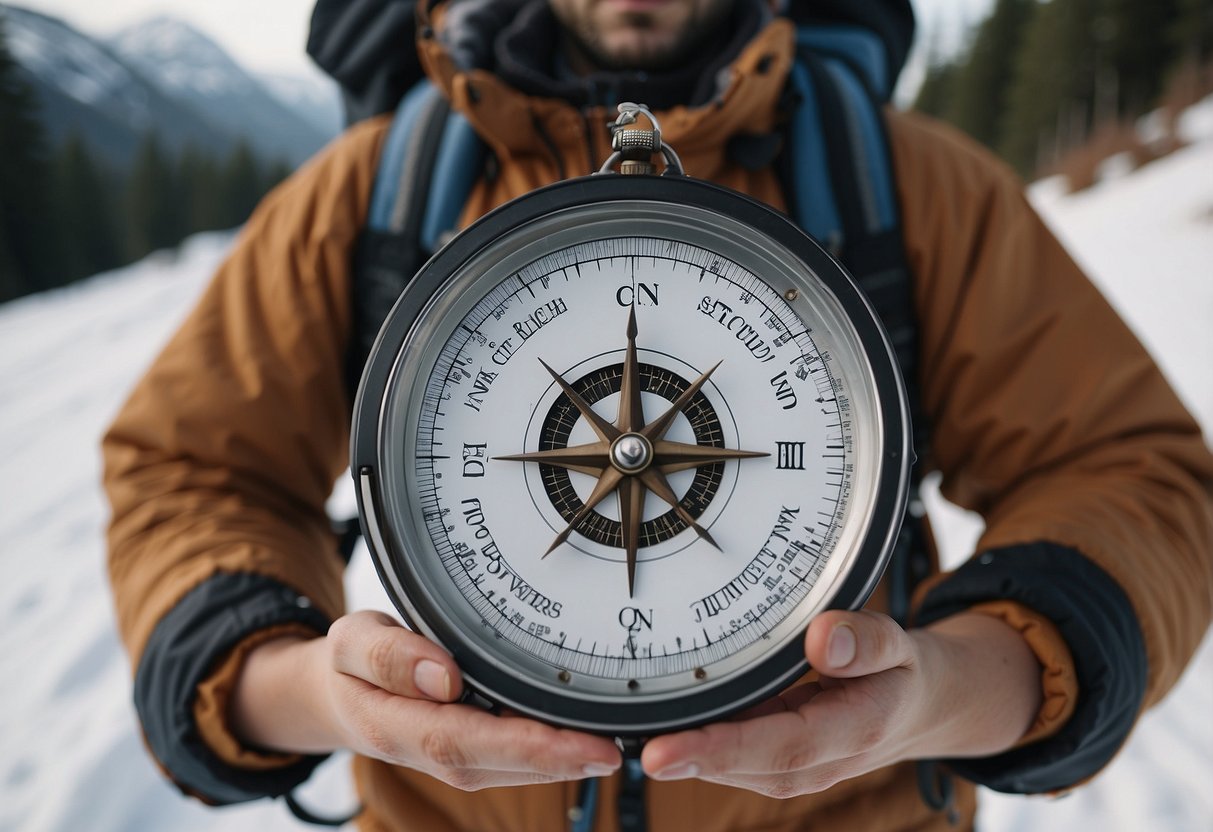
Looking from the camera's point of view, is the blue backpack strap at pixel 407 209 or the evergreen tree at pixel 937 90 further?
the evergreen tree at pixel 937 90

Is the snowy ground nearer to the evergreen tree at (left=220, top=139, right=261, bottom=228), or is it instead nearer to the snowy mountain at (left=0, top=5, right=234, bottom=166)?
the evergreen tree at (left=220, top=139, right=261, bottom=228)

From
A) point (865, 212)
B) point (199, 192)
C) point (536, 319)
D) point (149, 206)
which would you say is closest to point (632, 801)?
point (536, 319)

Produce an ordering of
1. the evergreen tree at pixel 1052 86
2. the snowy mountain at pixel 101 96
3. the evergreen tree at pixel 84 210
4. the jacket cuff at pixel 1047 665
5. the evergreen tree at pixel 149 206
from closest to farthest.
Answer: the jacket cuff at pixel 1047 665
the evergreen tree at pixel 1052 86
the evergreen tree at pixel 84 210
the evergreen tree at pixel 149 206
the snowy mountain at pixel 101 96

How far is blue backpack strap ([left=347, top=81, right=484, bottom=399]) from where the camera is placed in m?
1.90

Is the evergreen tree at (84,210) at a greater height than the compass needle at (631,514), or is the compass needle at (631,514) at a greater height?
the compass needle at (631,514)

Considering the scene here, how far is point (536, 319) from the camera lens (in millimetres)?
1278

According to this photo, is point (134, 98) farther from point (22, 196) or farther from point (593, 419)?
point (593, 419)

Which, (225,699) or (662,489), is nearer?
(662,489)

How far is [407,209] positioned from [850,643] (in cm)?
137

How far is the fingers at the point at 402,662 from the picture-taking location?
115 cm

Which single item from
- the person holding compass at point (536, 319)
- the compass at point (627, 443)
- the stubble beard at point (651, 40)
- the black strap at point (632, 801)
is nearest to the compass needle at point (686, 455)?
the compass at point (627, 443)

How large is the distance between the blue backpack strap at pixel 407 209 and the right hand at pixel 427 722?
33.1 inches

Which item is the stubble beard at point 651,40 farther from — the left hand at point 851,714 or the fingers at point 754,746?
the fingers at point 754,746

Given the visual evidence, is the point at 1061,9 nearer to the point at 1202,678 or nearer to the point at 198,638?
the point at 1202,678
